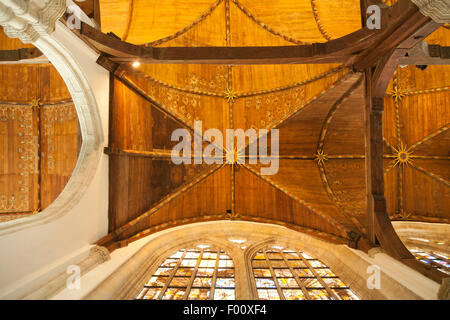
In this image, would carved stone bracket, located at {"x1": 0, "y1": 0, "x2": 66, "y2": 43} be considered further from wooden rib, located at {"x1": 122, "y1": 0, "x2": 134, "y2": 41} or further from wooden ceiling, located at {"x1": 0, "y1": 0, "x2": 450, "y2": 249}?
wooden rib, located at {"x1": 122, "y1": 0, "x2": 134, "y2": 41}

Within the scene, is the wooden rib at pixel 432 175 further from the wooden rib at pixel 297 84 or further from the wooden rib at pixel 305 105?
the wooden rib at pixel 297 84

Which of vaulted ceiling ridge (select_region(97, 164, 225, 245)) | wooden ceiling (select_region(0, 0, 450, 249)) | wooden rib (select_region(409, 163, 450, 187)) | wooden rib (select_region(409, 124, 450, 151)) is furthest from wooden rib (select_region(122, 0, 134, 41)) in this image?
wooden rib (select_region(409, 163, 450, 187))

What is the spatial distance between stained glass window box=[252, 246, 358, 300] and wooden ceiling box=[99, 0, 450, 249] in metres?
0.81

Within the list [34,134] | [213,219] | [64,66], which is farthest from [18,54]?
[213,219]

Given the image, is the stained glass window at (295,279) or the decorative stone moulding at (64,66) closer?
the decorative stone moulding at (64,66)

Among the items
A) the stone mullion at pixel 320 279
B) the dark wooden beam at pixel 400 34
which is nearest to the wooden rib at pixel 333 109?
the dark wooden beam at pixel 400 34

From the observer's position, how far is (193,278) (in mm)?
4168

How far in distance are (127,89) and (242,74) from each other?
3.24 meters

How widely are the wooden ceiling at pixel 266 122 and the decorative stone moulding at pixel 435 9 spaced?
2.12m

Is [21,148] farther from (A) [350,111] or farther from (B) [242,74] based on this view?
(A) [350,111]

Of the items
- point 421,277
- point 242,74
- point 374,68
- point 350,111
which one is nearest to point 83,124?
point 242,74

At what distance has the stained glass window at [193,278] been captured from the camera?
3.78 m
